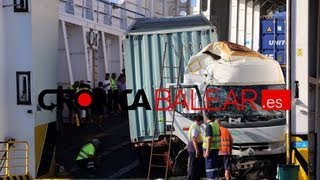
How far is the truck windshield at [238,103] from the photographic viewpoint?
1059cm

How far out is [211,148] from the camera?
10.2 m

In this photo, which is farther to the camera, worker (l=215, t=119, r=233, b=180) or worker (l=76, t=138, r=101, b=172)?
worker (l=76, t=138, r=101, b=172)

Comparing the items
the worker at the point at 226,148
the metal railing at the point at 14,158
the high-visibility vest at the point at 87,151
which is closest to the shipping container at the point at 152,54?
the high-visibility vest at the point at 87,151

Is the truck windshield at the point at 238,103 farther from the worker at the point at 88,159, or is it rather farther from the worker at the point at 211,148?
the worker at the point at 88,159

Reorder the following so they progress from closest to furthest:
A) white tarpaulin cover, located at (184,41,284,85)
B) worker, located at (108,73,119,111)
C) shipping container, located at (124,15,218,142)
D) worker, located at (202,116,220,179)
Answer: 1. worker, located at (202,116,220,179)
2. white tarpaulin cover, located at (184,41,284,85)
3. shipping container, located at (124,15,218,142)
4. worker, located at (108,73,119,111)

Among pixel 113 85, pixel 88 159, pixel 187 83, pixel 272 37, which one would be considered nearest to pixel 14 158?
pixel 88 159

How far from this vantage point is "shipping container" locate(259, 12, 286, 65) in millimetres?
15969

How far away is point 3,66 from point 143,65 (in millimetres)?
4023

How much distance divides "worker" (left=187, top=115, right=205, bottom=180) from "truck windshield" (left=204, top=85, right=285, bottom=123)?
1.19 ft

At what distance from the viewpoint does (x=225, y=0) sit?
48.8ft

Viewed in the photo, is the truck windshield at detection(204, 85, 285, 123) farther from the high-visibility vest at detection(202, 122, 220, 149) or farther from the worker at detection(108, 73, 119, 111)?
the worker at detection(108, 73, 119, 111)

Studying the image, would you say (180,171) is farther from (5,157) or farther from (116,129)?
(116,129)

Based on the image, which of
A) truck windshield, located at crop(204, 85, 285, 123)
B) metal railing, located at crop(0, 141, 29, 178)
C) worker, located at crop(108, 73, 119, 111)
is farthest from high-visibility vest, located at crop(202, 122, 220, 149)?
worker, located at crop(108, 73, 119, 111)

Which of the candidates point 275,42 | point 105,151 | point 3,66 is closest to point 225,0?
point 275,42
